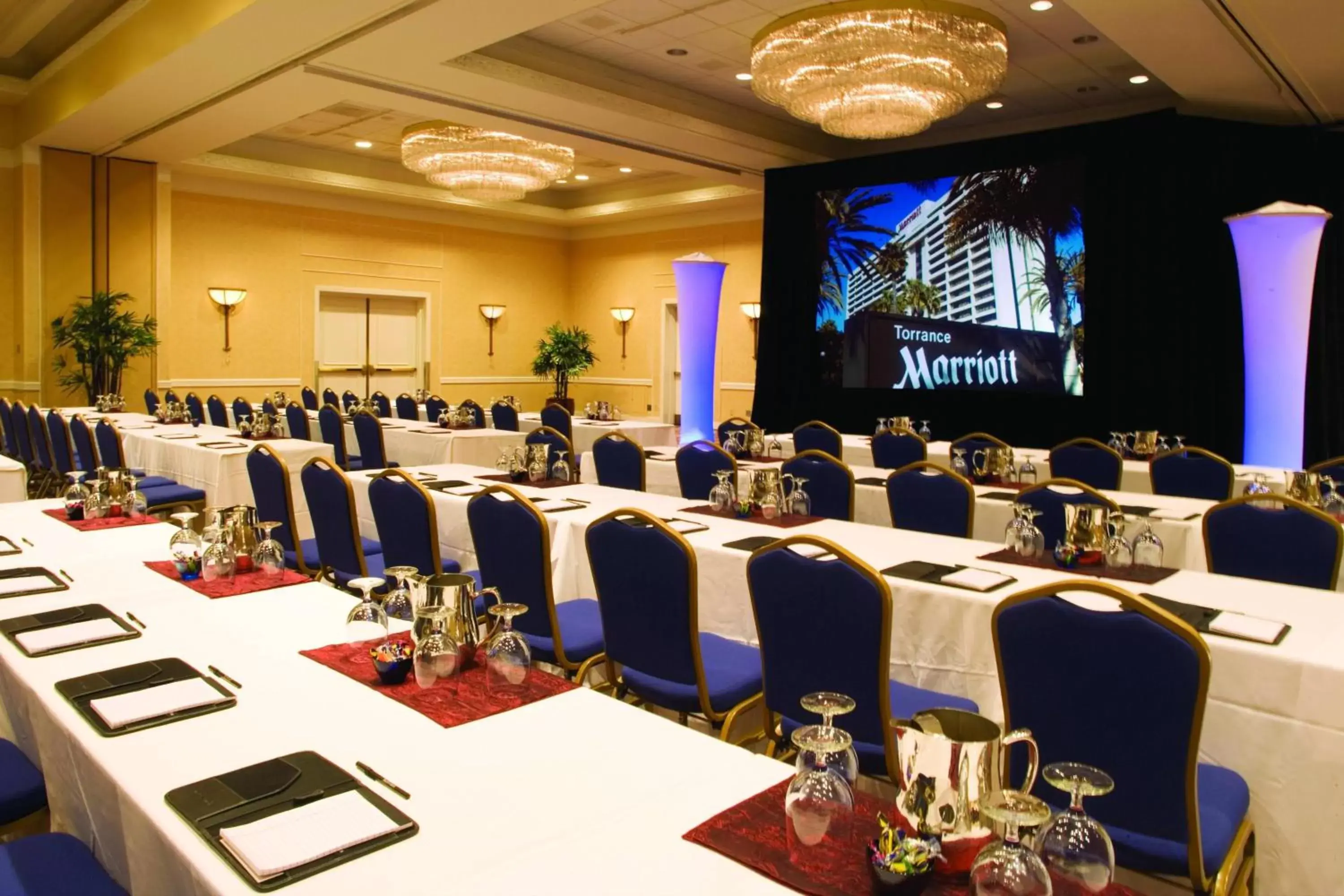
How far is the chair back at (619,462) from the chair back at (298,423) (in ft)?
12.6

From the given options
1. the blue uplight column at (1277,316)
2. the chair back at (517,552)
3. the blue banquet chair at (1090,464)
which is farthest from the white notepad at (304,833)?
the blue uplight column at (1277,316)

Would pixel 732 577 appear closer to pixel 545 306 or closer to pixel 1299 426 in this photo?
pixel 1299 426

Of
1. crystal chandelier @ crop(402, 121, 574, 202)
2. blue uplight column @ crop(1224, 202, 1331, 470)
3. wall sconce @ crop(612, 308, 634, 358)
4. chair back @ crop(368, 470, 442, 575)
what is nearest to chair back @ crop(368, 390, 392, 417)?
crystal chandelier @ crop(402, 121, 574, 202)

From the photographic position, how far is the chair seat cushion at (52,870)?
1757mm

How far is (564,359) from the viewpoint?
16.4m

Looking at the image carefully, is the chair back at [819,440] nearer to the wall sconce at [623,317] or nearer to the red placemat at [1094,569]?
the red placemat at [1094,569]

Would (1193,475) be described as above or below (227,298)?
below

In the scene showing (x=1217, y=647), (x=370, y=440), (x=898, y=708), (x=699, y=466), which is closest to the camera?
(x=1217, y=647)

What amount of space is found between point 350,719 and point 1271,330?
28.5 ft

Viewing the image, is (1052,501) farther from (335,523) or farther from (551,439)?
(551,439)

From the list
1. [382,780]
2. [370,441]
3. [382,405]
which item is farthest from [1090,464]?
[382,405]

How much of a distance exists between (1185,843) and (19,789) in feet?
8.10

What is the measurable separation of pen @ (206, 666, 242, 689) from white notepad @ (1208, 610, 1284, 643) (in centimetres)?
233

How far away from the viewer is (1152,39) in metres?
7.27
